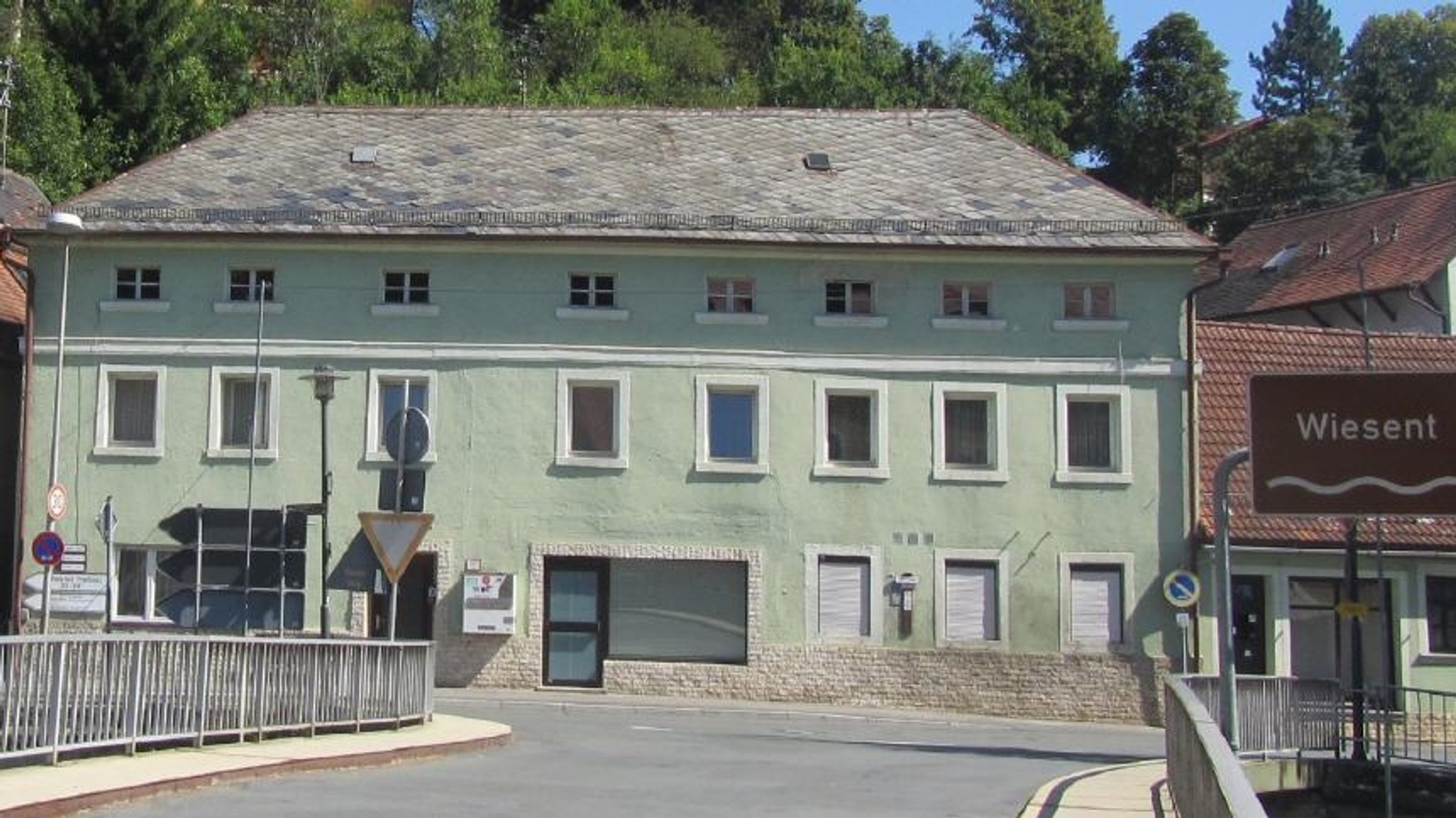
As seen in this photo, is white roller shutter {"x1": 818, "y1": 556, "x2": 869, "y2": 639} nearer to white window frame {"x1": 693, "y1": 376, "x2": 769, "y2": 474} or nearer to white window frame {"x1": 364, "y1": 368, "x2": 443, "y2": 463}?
white window frame {"x1": 693, "y1": 376, "x2": 769, "y2": 474}

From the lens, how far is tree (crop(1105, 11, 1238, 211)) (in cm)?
7912

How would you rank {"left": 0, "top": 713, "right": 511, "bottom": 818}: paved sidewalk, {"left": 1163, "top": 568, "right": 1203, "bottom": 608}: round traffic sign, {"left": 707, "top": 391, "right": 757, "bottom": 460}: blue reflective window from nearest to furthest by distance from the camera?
1. {"left": 0, "top": 713, "right": 511, "bottom": 818}: paved sidewalk
2. {"left": 1163, "top": 568, "right": 1203, "bottom": 608}: round traffic sign
3. {"left": 707, "top": 391, "right": 757, "bottom": 460}: blue reflective window

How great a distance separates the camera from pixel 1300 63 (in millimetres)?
101312

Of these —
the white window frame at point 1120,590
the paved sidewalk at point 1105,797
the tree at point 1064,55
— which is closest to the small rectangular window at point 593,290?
the white window frame at point 1120,590

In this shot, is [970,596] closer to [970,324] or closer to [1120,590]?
[1120,590]

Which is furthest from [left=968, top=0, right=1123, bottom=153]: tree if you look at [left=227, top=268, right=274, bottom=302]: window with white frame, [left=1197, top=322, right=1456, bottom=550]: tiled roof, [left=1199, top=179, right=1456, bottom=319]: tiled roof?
[left=227, top=268, right=274, bottom=302]: window with white frame

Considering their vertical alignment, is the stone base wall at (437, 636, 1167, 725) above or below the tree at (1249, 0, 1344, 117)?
below

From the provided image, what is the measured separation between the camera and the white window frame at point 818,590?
35.1 m

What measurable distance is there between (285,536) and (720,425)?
10555mm

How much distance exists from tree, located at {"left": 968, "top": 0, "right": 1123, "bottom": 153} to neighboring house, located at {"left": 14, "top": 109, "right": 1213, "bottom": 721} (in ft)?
148

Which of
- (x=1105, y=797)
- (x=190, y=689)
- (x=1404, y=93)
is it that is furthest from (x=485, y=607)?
(x=1404, y=93)

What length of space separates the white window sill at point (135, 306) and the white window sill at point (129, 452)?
2.44 metres

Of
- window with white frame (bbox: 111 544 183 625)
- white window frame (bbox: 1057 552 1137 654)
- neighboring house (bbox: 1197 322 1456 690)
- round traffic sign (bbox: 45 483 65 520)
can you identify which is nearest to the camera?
round traffic sign (bbox: 45 483 65 520)

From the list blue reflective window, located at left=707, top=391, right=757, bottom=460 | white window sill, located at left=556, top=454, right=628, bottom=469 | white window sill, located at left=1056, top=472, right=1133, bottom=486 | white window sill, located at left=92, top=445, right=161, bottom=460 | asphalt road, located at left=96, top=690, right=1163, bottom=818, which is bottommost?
asphalt road, located at left=96, top=690, right=1163, bottom=818
